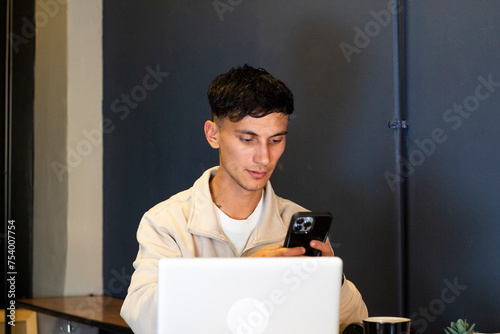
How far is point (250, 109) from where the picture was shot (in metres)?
1.93

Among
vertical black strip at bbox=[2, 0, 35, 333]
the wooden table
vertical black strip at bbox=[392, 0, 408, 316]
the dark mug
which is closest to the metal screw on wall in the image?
the wooden table

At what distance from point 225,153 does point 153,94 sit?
5.27 feet

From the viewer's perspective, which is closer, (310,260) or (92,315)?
(310,260)

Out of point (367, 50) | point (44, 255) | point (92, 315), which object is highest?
point (367, 50)

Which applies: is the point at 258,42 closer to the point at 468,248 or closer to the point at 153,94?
the point at 153,94

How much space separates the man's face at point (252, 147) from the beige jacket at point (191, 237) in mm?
139

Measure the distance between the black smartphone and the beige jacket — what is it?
0.90ft

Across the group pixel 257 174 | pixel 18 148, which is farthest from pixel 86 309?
pixel 257 174

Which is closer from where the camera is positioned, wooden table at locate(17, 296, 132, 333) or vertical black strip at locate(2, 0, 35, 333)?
wooden table at locate(17, 296, 132, 333)

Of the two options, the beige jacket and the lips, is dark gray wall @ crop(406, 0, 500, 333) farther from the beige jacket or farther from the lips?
the lips

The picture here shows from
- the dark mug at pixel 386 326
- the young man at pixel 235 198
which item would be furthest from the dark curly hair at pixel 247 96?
the dark mug at pixel 386 326

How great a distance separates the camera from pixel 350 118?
2396 mm

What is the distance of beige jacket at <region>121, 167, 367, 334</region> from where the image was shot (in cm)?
181

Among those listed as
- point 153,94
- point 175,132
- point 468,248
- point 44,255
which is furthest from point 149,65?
point 468,248
